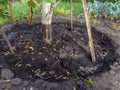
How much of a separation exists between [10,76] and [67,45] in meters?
1.19

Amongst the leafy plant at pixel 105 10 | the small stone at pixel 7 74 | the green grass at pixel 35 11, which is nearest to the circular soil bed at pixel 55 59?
the small stone at pixel 7 74

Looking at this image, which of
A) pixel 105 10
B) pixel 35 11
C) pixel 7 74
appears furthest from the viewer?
pixel 105 10

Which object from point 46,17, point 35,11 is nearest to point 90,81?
point 46,17

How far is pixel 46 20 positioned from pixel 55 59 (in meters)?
0.66

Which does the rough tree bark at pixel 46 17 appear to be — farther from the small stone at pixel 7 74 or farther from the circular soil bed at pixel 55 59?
the small stone at pixel 7 74

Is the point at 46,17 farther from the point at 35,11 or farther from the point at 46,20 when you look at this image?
the point at 35,11

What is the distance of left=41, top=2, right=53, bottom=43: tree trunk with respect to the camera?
189 inches

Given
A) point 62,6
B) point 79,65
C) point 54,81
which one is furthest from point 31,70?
point 62,6

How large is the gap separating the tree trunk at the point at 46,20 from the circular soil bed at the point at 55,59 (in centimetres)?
11

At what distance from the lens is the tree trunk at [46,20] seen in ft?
15.8

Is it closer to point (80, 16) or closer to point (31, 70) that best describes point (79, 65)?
point (31, 70)

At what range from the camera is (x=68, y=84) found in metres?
4.18

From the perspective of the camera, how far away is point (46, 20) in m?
4.89

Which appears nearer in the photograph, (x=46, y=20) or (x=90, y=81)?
(x=90, y=81)
